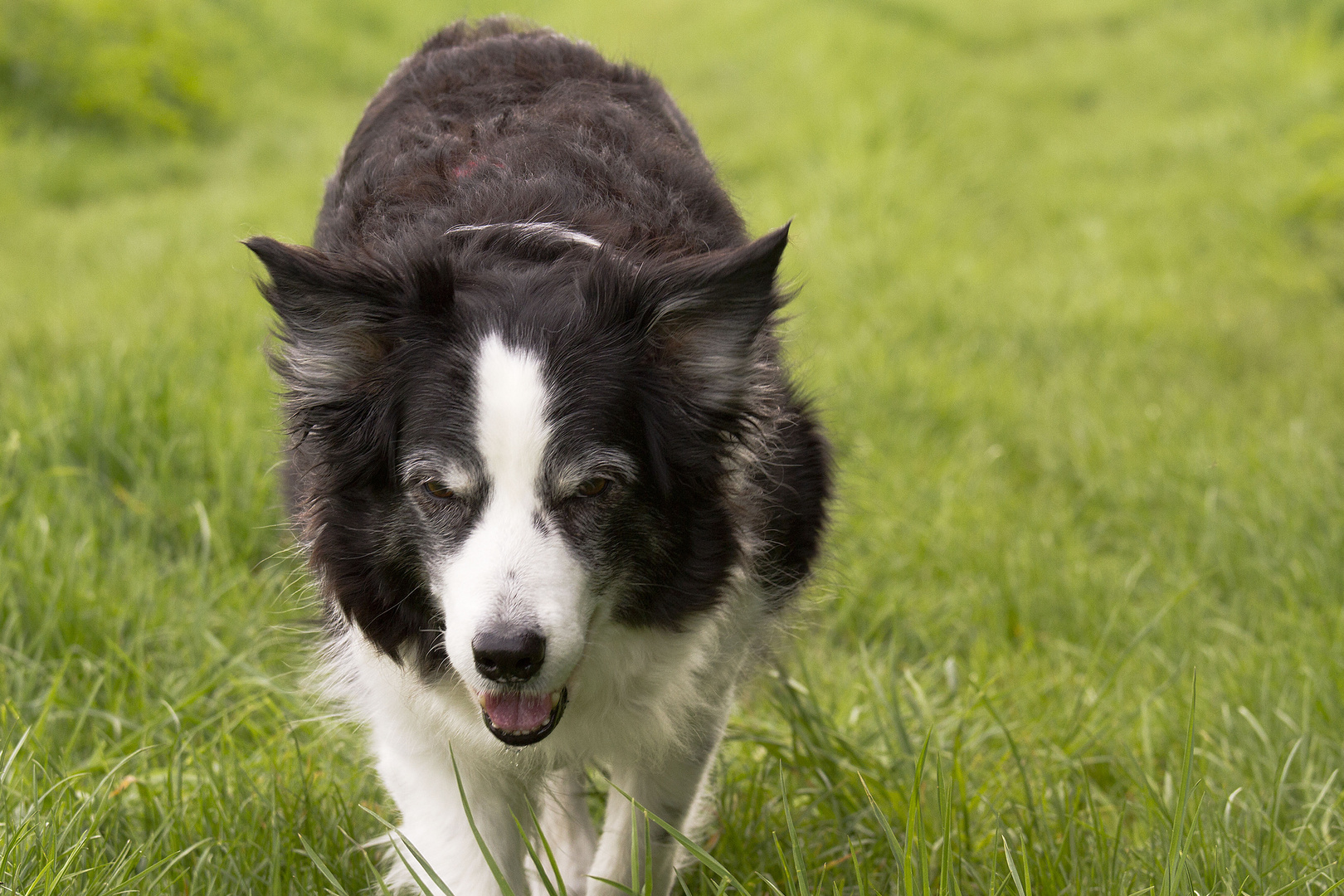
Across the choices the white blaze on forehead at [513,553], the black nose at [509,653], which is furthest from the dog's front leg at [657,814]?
the black nose at [509,653]

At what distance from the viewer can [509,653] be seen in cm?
202

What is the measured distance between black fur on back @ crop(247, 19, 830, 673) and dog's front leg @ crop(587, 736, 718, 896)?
0.42m

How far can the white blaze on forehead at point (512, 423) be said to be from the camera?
212 cm

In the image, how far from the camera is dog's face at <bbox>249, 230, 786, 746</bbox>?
2117mm

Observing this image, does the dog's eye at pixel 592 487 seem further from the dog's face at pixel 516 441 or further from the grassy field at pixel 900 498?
the grassy field at pixel 900 498

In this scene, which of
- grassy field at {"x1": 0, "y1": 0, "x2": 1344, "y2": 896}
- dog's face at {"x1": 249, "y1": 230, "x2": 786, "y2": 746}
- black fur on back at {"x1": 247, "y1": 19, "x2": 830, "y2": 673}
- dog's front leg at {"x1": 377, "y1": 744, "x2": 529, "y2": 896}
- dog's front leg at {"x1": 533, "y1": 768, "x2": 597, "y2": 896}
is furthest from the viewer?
dog's front leg at {"x1": 533, "y1": 768, "x2": 597, "y2": 896}

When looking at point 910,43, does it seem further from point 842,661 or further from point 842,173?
point 842,661

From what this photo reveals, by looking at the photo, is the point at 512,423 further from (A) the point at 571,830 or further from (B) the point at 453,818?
(A) the point at 571,830

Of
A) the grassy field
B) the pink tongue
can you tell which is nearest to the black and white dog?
the pink tongue

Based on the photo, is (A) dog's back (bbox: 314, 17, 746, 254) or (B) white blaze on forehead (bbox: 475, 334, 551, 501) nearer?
(B) white blaze on forehead (bbox: 475, 334, 551, 501)

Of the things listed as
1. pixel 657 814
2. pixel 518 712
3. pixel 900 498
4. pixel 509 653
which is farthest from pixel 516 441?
pixel 900 498

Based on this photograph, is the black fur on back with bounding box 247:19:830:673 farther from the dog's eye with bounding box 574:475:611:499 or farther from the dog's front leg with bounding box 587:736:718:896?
the dog's front leg with bounding box 587:736:718:896

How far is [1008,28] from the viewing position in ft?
43.6

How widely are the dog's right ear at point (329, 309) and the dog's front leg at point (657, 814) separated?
1.06m
